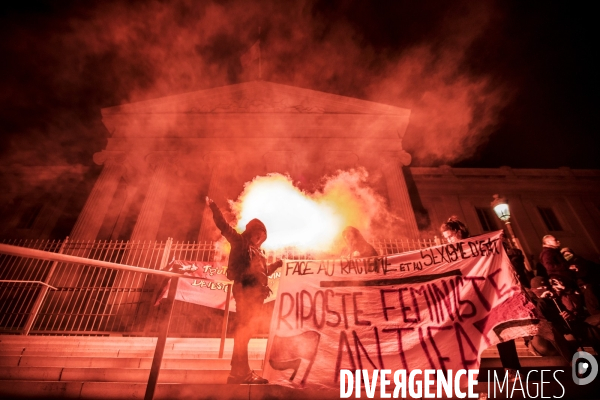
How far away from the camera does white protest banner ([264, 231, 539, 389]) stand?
3.22 metres

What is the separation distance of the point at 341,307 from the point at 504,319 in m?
1.86

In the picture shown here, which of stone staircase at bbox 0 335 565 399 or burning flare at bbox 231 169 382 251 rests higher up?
burning flare at bbox 231 169 382 251

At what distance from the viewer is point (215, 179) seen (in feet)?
52.4

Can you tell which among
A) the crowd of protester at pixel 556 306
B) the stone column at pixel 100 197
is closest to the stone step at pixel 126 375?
the crowd of protester at pixel 556 306

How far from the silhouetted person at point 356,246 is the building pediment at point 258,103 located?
14.2 metres

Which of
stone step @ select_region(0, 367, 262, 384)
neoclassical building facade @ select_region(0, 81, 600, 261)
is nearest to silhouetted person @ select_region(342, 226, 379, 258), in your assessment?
stone step @ select_region(0, 367, 262, 384)

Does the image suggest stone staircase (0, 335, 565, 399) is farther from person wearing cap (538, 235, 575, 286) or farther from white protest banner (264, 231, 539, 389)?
person wearing cap (538, 235, 575, 286)

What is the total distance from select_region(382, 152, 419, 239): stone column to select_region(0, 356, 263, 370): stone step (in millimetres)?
10085

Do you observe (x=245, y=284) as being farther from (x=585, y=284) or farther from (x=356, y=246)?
(x=585, y=284)

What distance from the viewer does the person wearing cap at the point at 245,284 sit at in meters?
3.50

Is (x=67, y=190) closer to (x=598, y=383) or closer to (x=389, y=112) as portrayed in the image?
(x=389, y=112)

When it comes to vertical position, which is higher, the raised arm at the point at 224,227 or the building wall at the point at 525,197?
the building wall at the point at 525,197

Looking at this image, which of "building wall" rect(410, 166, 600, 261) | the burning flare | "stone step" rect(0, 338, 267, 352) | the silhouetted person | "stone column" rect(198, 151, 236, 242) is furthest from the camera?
"building wall" rect(410, 166, 600, 261)

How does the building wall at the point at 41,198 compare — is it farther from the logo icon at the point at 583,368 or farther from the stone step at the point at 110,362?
the logo icon at the point at 583,368
